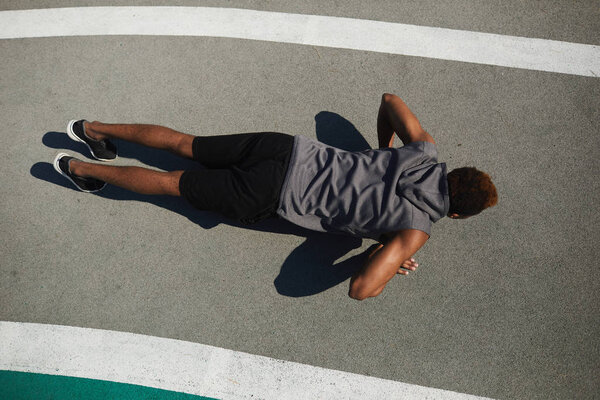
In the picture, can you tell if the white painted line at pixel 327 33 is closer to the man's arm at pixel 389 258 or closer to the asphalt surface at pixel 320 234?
the asphalt surface at pixel 320 234

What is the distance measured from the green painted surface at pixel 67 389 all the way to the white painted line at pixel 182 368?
4 centimetres

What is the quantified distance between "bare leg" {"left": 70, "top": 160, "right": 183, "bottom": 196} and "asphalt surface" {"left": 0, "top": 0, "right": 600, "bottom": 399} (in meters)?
0.46

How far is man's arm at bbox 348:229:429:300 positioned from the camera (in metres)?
2.18

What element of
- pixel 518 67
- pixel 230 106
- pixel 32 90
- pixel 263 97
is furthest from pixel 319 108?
pixel 32 90

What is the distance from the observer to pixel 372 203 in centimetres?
221

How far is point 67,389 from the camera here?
8.74ft

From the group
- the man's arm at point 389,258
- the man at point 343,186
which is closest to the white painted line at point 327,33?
the man at point 343,186

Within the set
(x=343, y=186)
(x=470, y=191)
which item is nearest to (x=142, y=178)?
(x=343, y=186)

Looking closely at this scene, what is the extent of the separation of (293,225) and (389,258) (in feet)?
3.53

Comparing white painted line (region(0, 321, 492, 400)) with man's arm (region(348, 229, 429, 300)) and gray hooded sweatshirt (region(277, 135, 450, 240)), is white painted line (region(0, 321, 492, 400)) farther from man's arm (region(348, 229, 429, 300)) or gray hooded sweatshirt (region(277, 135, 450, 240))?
gray hooded sweatshirt (region(277, 135, 450, 240))

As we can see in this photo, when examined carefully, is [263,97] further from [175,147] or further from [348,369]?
[348,369]

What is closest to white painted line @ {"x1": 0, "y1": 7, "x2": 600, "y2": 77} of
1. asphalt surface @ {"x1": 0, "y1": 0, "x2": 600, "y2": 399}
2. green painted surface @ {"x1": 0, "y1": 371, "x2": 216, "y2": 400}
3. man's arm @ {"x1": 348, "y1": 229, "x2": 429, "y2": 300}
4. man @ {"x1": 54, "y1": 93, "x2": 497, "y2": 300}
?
asphalt surface @ {"x1": 0, "y1": 0, "x2": 600, "y2": 399}

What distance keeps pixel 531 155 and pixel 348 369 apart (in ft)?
8.82

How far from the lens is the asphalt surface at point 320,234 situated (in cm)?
280
